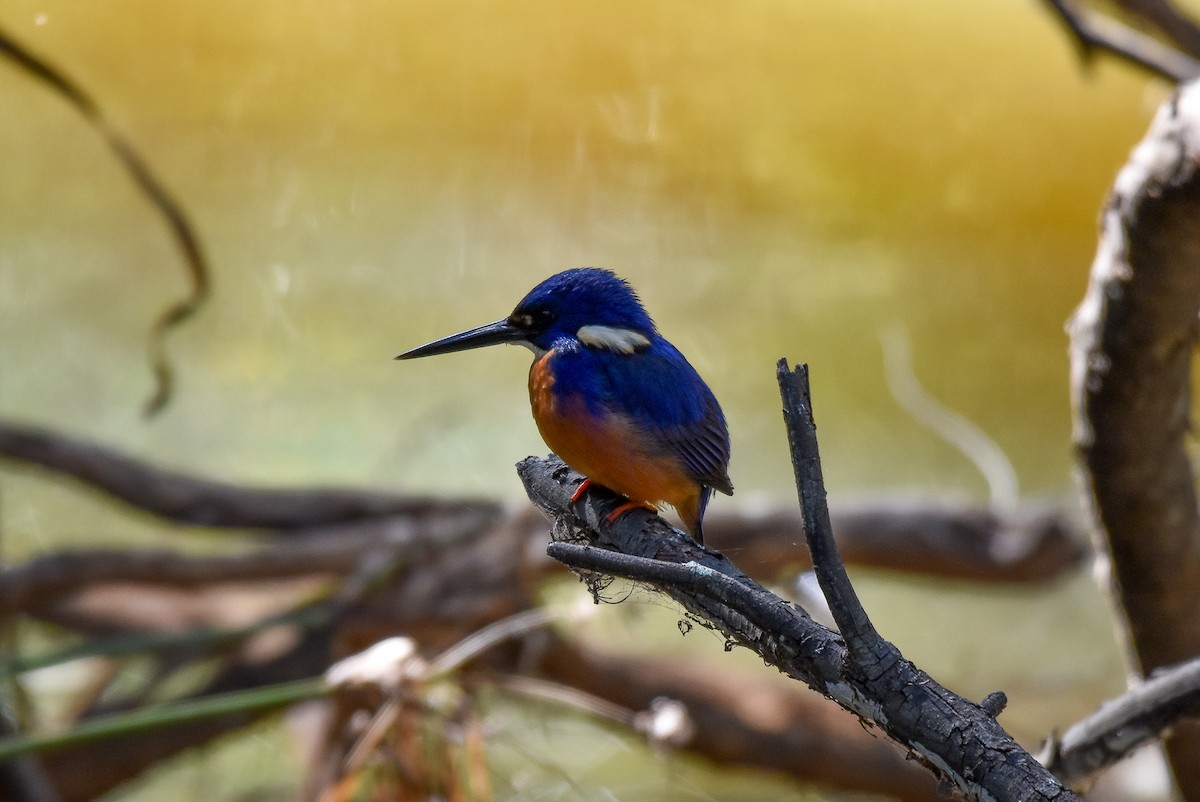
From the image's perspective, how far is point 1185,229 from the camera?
83cm

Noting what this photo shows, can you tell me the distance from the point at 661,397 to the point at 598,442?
0.05 m

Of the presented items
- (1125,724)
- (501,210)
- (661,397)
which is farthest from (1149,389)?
(501,210)

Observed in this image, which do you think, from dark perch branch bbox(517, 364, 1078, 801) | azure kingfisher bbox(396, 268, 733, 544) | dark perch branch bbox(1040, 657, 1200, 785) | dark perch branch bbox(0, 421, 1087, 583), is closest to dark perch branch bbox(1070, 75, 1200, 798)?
dark perch branch bbox(1040, 657, 1200, 785)

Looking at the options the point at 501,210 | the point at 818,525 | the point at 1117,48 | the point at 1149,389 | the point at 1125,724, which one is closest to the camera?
the point at 818,525

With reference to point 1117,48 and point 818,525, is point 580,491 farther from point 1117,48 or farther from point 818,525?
point 1117,48

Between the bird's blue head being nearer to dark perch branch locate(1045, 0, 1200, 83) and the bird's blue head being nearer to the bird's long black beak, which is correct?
the bird's long black beak

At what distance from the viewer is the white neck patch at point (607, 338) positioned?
67 cm

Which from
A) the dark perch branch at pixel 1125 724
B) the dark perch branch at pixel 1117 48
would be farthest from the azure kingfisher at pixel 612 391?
the dark perch branch at pixel 1117 48

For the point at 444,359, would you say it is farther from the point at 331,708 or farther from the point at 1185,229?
the point at 1185,229

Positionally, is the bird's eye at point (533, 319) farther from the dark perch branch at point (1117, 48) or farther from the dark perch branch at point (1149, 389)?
the dark perch branch at point (1117, 48)

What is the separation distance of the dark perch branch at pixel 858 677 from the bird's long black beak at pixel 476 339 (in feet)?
0.62

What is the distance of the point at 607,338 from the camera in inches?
26.7

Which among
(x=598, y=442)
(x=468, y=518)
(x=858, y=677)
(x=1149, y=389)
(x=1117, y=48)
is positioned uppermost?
(x=1117, y=48)

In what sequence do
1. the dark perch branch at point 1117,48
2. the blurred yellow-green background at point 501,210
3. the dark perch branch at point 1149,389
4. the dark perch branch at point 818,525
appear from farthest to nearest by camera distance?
the blurred yellow-green background at point 501,210 < the dark perch branch at point 1117,48 < the dark perch branch at point 1149,389 < the dark perch branch at point 818,525
